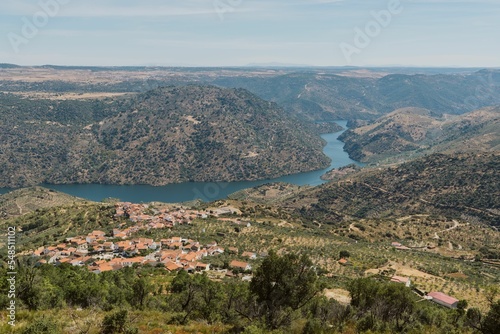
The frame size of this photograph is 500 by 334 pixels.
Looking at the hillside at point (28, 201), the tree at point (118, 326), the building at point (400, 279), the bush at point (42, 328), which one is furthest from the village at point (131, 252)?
the hillside at point (28, 201)

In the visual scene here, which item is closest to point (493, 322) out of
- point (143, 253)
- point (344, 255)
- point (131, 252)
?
point (344, 255)

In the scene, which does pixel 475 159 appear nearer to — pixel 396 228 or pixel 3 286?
pixel 396 228

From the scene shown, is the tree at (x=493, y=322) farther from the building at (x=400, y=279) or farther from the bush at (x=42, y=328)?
the building at (x=400, y=279)

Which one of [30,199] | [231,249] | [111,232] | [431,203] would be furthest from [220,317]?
[30,199]

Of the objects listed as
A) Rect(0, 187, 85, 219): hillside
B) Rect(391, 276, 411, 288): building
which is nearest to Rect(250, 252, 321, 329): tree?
Rect(391, 276, 411, 288): building

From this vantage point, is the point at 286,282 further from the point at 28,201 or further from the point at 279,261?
the point at 28,201

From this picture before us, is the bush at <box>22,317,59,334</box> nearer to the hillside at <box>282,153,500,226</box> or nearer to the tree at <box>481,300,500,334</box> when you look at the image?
the tree at <box>481,300,500,334</box>

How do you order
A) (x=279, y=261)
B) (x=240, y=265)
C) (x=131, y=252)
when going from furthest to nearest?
(x=131, y=252) → (x=240, y=265) → (x=279, y=261)
